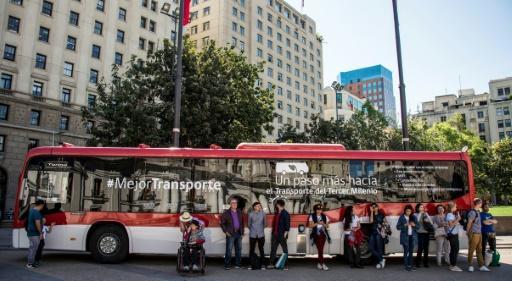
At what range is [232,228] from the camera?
1079cm

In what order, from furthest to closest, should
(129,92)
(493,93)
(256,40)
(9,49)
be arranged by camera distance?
1. (493,93)
2. (256,40)
3. (9,49)
4. (129,92)

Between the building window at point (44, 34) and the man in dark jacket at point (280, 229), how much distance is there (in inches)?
1373

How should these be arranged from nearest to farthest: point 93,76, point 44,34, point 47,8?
point 44,34 → point 47,8 → point 93,76

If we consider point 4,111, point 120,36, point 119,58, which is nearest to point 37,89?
point 4,111

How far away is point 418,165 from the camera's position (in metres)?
12.2

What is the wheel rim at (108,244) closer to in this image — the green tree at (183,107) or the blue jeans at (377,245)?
the blue jeans at (377,245)

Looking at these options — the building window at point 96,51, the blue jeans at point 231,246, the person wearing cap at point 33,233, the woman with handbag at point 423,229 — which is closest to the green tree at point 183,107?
the person wearing cap at point 33,233

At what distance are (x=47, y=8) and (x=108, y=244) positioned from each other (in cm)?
3408

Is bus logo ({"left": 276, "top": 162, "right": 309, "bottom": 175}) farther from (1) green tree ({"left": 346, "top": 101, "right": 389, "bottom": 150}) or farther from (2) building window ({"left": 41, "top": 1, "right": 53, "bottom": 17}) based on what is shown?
(2) building window ({"left": 41, "top": 1, "right": 53, "bottom": 17})

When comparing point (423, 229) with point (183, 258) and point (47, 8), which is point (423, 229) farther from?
point (47, 8)

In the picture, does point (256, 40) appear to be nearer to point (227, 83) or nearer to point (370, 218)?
point (227, 83)

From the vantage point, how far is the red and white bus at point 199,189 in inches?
446

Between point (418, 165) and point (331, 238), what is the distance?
3.56 meters

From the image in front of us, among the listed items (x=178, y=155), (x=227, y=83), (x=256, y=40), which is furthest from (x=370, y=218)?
(x=256, y=40)
